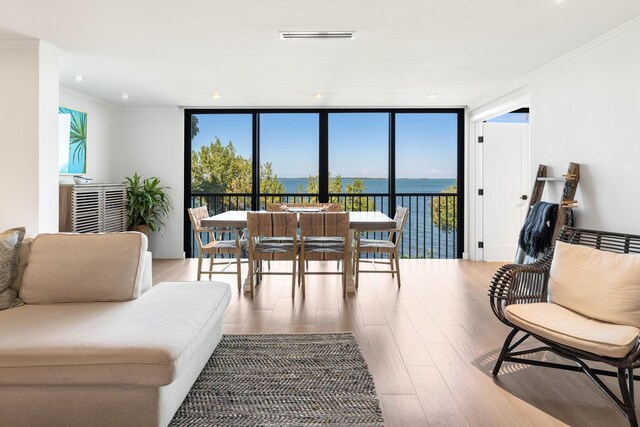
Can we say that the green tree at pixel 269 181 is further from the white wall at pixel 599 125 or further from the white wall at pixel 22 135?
the white wall at pixel 599 125

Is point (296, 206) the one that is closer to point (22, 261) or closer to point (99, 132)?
point (99, 132)

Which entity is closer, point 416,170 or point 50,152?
point 50,152

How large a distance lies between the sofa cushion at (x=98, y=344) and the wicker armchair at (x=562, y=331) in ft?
5.76

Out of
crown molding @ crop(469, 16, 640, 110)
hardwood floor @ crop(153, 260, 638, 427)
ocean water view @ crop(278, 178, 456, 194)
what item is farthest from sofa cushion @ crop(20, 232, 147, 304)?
ocean water view @ crop(278, 178, 456, 194)

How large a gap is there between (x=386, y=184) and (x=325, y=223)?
3.00m

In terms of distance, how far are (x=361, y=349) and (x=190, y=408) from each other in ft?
4.10

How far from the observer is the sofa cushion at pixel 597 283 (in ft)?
7.80

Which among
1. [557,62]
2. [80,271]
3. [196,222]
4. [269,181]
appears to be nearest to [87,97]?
[196,222]

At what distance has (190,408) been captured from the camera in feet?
7.41

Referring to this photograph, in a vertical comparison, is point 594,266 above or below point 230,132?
below

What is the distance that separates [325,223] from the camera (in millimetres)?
4355

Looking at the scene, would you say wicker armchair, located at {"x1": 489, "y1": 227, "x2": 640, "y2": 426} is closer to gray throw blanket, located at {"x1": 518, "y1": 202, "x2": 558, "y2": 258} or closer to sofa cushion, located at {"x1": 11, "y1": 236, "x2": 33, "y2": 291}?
gray throw blanket, located at {"x1": 518, "y1": 202, "x2": 558, "y2": 258}

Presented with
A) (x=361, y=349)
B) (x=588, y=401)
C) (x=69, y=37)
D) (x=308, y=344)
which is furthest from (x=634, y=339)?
(x=69, y=37)

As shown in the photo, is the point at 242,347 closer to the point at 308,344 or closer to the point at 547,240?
the point at 308,344
